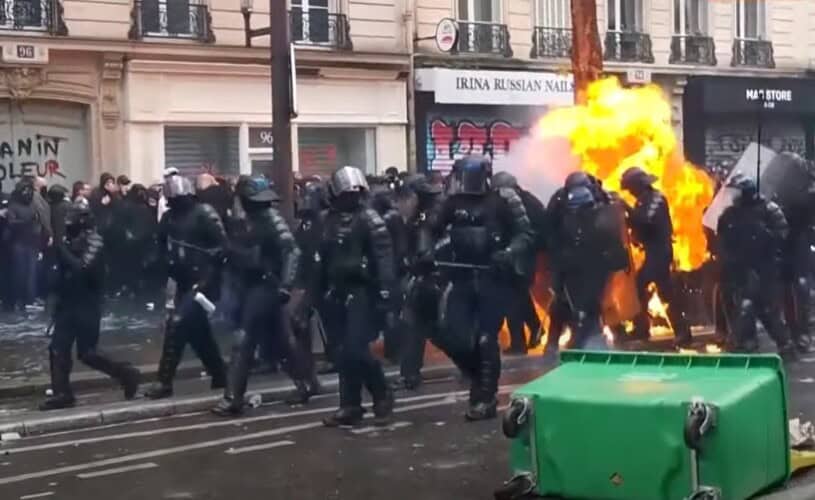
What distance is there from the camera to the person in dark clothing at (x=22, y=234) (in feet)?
55.4

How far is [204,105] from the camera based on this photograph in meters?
22.5

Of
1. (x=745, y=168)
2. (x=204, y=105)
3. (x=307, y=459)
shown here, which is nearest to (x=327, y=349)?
(x=307, y=459)

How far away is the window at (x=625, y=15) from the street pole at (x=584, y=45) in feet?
29.2

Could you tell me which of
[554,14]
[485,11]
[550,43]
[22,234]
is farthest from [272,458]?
[554,14]

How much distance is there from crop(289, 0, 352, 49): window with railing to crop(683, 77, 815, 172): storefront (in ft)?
28.6

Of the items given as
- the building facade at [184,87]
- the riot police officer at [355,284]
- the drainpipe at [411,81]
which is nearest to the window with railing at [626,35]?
the drainpipe at [411,81]

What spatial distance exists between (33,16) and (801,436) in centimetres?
1557

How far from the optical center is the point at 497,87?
84.7ft

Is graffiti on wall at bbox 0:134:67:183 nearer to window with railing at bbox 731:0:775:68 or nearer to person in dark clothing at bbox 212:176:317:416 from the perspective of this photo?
person in dark clothing at bbox 212:176:317:416

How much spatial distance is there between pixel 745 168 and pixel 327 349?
451 centimetres

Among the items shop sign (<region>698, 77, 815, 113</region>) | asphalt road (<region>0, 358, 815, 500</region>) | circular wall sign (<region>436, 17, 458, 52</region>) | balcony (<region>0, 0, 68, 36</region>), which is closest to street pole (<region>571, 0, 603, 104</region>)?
circular wall sign (<region>436, 17, 458, 52</region>)

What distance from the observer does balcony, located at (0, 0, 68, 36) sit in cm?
2011

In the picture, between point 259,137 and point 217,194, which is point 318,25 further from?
point 217,194

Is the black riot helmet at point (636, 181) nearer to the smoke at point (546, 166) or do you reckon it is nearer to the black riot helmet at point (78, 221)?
the smoke at point (546, 166)
